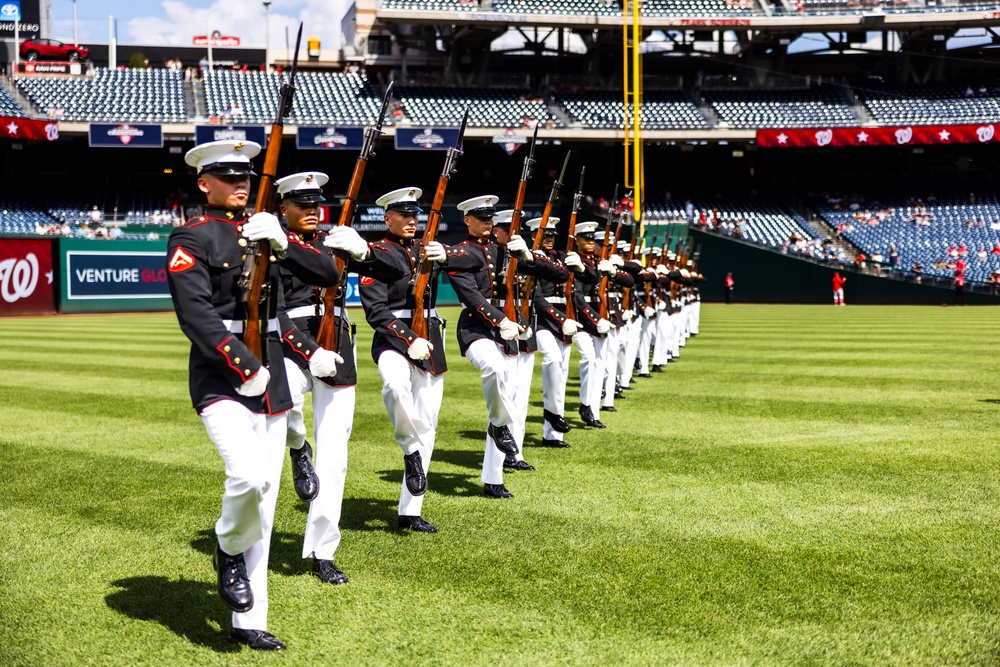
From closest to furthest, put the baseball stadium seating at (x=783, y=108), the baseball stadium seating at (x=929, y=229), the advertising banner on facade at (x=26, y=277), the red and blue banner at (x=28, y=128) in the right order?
1. the advertising banner on facade at (x=26, y=277)
2. the red and blue banner at (x=28, y=128)
3. the baseball stadium seating at (x=929, y=229)
4. the baseball stadium seating at (x=783, y=108)

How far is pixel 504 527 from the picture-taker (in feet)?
22.0

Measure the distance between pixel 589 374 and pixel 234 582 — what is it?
715 cm

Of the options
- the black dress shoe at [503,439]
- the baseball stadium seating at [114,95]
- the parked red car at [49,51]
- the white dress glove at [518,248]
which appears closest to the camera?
the black dress shoe at [503,439]

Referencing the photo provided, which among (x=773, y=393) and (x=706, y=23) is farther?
(x=706, y=23)

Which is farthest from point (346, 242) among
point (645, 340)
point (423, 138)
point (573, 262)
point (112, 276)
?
point (423, 138)

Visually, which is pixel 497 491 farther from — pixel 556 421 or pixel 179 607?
pixel 179 607

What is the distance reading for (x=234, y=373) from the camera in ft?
15.0

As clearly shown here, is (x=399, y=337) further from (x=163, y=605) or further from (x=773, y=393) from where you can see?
(x=773, y=393)

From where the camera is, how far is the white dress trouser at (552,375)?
988cm

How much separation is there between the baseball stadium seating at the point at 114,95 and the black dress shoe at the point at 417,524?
3867cm

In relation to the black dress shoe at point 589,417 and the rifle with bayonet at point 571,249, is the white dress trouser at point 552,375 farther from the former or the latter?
the black dress shoe at point 589,417

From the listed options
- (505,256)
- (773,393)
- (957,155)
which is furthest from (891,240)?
(505,256)

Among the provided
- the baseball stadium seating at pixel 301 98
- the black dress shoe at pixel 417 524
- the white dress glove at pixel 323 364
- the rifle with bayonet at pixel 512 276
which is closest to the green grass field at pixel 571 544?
the black dress shoe at pixel 417 524

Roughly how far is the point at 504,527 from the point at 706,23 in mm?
42867
